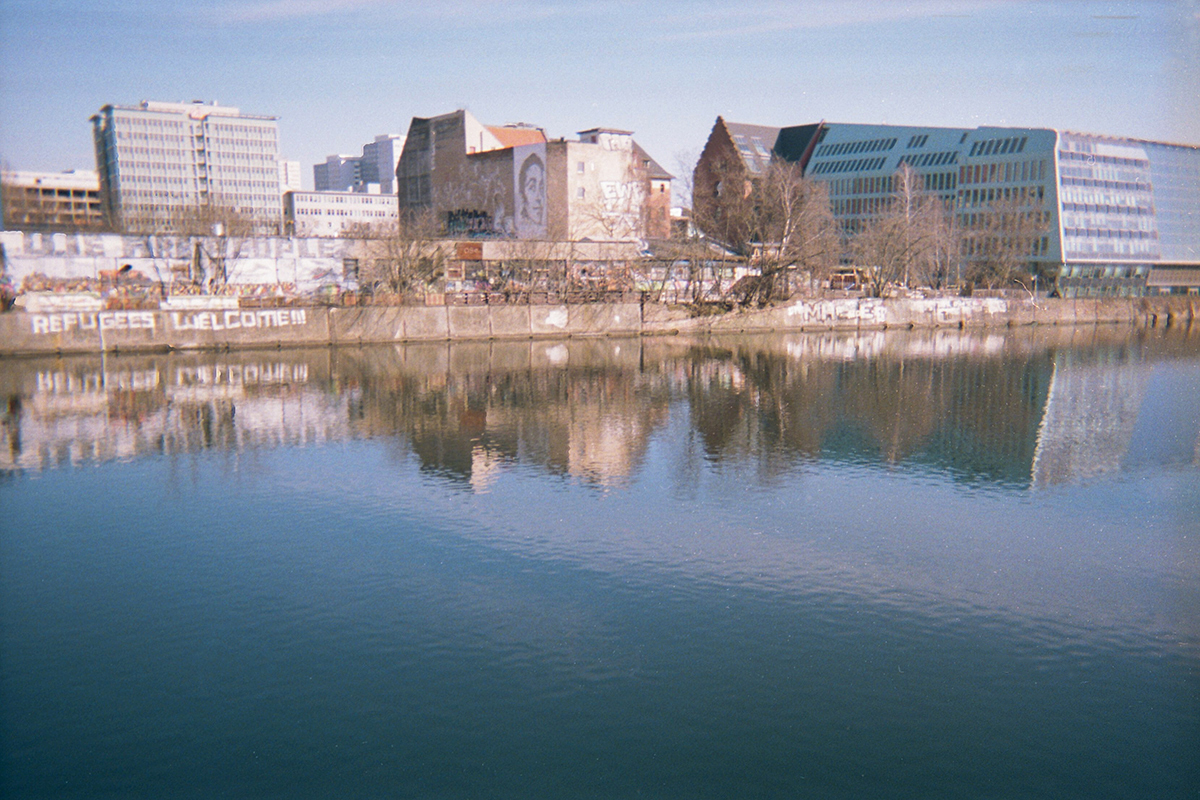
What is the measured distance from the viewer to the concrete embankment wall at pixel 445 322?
4775 cm

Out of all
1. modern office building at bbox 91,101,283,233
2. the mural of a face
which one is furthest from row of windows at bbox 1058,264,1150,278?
modern office building at bbox 91,101,283,233

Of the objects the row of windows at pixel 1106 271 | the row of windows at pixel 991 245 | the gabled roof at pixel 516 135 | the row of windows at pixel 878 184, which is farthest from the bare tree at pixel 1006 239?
the gabled roof at pixel 516 135

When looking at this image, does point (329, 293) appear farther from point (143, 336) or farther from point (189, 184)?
point (189, 184)

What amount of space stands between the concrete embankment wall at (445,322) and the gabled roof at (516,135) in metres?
41.8

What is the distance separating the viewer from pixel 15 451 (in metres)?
24.3

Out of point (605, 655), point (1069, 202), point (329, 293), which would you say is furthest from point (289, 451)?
point (1069, 202)

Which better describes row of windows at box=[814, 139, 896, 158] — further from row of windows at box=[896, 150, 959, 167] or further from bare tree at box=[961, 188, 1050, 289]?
bare tree at box=[961, 188, 1050, 289]

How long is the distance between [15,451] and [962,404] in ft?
95.7

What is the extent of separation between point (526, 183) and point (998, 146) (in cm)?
5687

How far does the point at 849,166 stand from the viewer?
121562mm

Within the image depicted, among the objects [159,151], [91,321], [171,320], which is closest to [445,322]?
[171,320]

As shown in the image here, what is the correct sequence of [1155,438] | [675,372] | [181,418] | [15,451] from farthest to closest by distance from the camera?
[675,372] < [181,418] < [1155,438] < [15,451]

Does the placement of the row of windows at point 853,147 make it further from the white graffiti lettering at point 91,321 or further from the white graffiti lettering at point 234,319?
the white graffiti lettering at point 91,321

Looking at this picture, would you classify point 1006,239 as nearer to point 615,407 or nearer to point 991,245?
point 991,245
